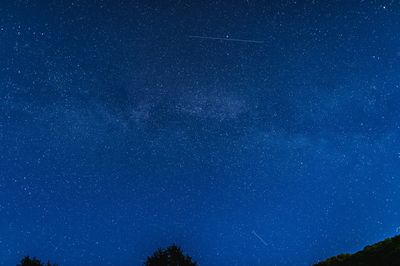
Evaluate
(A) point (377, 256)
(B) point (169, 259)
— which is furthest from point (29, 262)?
(A) point (377, 256)

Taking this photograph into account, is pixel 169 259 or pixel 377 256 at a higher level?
pixel 169 259

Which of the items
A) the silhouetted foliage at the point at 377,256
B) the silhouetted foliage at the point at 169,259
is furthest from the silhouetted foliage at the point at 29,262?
the silhouetted foliage at the point at 377,256

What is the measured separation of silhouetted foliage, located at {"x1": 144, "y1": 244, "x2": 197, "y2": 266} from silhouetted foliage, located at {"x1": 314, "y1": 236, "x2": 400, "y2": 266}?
1203 centimetres

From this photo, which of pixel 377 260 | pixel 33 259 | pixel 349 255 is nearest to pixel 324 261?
pixel 349 255

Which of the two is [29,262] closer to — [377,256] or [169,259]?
[169,259]

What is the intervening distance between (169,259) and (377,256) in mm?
15693

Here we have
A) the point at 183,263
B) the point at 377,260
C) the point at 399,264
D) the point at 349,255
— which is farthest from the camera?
the point at 183,263

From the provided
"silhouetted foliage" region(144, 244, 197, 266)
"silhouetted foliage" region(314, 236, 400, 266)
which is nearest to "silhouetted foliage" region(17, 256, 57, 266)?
"silhouetted foliage" region(144, 244, 197, 266)

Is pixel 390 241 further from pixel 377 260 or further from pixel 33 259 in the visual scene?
pixel 33 259

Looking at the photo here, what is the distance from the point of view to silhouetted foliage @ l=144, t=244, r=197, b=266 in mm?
27797

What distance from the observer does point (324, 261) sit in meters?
20.5

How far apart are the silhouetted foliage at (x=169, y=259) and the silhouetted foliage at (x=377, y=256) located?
1203cm

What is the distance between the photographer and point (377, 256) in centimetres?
1756

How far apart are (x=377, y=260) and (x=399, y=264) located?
1344 millimetres
